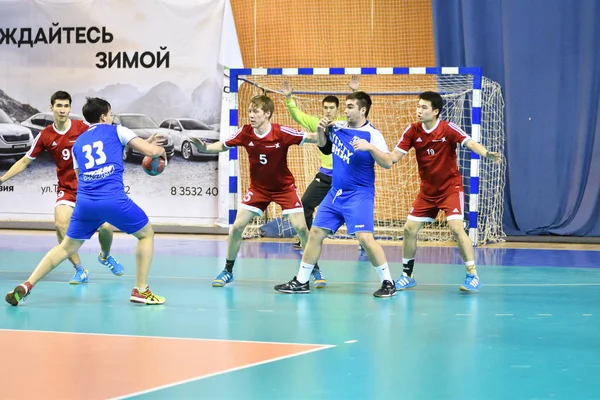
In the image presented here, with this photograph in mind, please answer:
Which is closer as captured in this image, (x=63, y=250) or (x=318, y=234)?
(x=63, y=250)

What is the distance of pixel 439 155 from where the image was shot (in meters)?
8.17

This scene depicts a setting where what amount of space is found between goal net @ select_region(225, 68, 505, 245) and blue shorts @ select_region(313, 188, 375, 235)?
19.0 feet

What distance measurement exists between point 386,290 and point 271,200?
145cm

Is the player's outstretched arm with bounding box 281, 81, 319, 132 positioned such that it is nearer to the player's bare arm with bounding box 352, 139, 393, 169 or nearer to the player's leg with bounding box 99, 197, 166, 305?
the player's bare arm with bounding box 352, 139, 393, 169

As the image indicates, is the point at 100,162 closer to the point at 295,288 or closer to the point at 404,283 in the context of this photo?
the point at 295,288

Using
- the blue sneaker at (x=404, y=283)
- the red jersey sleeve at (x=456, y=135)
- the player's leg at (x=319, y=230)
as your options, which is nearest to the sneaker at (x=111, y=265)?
the player's leg at (x=319, y=230)

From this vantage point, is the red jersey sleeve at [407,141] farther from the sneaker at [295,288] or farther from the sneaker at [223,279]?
the sneaker at [223,279]

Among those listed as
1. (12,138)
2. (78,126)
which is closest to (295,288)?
(78,126)

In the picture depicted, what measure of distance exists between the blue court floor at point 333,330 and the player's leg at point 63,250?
0.15 meters

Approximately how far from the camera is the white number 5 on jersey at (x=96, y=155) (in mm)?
6996

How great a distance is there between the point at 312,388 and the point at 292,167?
1083 cm

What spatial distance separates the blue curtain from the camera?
14.0 meters

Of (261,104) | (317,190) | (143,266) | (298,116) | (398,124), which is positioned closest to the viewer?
(143,266)

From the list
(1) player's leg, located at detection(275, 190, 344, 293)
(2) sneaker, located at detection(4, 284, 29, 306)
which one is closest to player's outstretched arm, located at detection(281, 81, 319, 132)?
(1) player's leg, located at detection(275, 190, 344, 293)
